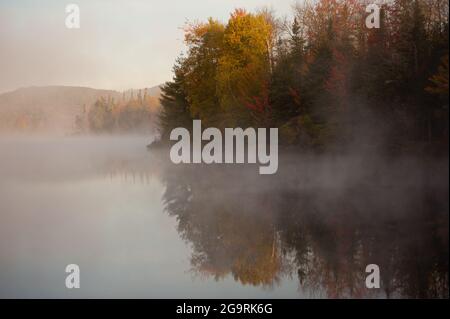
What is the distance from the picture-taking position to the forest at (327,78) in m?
22.3

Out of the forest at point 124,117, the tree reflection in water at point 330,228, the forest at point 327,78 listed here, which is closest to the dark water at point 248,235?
the tree reflection in water at point 330,228

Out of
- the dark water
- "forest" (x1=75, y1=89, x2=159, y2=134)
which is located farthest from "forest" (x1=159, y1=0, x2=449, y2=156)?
"forest" (x1=75, y1=89, x2=159, y2=134)

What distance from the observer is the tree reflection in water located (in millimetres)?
13695

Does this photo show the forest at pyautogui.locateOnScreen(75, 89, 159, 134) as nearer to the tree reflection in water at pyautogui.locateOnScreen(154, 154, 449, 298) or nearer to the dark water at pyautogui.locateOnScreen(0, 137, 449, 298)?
the dark water at pyautogui.locateOnScreen(0, 137, 449, 298)

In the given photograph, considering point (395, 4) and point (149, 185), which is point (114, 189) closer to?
point (149, 185)

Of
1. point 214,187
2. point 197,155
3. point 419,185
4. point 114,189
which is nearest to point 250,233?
point 419,185

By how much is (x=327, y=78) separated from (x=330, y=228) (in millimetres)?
14580

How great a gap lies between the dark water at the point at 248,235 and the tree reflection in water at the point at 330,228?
5cm

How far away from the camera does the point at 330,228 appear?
1819 cm

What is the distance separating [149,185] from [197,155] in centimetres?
1081

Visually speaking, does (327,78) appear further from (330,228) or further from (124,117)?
(124,117)

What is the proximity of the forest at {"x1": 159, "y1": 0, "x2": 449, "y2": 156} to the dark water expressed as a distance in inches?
67.0

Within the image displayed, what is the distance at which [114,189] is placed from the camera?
31.0m

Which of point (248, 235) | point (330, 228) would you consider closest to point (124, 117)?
point (248, 235)
